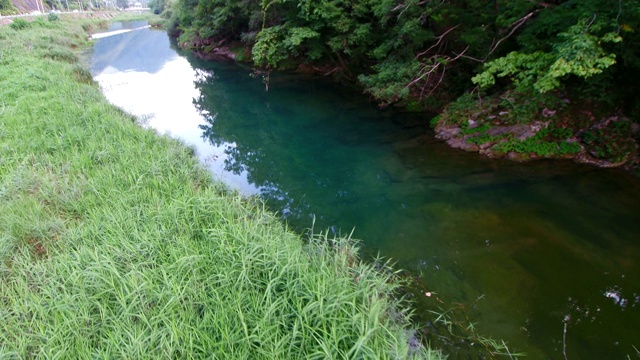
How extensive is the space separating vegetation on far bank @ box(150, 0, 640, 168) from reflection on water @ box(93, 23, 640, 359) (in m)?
0.76

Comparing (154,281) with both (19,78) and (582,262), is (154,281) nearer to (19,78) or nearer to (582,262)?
(582,262)

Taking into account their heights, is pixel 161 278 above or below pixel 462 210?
above

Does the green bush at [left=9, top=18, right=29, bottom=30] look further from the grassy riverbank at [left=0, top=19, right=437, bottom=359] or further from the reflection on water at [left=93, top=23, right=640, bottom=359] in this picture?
the grassy riverbank at [left=0, top=19, right=437, bottom=359]

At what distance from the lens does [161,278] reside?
10.4 feet

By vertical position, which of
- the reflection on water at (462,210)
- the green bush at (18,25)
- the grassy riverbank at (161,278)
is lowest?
the reflection on water at (462,210)

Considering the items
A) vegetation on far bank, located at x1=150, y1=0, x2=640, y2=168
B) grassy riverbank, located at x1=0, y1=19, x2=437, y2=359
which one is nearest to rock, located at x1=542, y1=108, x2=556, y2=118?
vegetation on far bank, located at x1=150, y1=0, x2=640, y2=168

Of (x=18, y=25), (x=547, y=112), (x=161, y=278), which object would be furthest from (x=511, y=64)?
(x=18, y=25)

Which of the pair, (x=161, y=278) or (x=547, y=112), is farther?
(x=547, y=112)

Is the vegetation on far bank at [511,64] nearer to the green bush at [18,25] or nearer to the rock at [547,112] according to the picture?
the rock at [547,112]

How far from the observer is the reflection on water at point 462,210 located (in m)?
3.81

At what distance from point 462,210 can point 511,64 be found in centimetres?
316

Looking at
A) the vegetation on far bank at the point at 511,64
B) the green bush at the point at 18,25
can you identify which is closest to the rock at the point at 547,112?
the vegetation on far bank at the point at 511,64

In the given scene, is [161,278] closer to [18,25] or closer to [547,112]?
[547,112]

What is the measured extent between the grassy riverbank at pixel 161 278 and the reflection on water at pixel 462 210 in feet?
3.86
